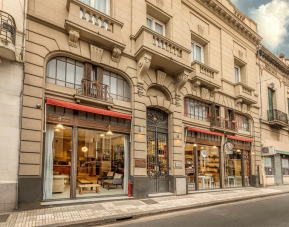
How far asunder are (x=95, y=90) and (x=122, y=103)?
1662 mm

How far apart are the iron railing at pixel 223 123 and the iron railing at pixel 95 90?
29.1 feet

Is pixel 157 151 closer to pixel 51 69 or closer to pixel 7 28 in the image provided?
pixel 51 69

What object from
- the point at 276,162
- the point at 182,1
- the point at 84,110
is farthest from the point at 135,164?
the point at 276,162

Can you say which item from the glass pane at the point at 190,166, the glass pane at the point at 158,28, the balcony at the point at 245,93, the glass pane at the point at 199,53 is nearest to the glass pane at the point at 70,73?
the glass pane at the point at 158,28

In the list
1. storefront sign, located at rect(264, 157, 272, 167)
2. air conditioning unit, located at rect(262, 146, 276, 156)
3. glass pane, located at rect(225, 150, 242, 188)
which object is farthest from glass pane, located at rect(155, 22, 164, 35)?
storefront sign, located at rect(264, 157, 272, 167)

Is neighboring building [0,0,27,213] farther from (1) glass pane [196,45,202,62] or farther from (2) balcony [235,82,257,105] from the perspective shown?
(2) balcony [235,82,257,105]

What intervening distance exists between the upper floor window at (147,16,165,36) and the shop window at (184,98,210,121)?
17.0 ft

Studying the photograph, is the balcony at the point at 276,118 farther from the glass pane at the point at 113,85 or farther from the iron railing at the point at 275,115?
the glass pane at the point at 113,85

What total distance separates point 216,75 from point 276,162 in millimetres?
12679

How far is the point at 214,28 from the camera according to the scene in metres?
17.6

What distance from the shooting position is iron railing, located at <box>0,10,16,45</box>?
24.0ft

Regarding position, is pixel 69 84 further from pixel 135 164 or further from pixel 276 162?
pixel 276 162

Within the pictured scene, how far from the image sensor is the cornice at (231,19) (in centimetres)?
1688

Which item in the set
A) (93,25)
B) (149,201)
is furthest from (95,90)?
(149,201)
